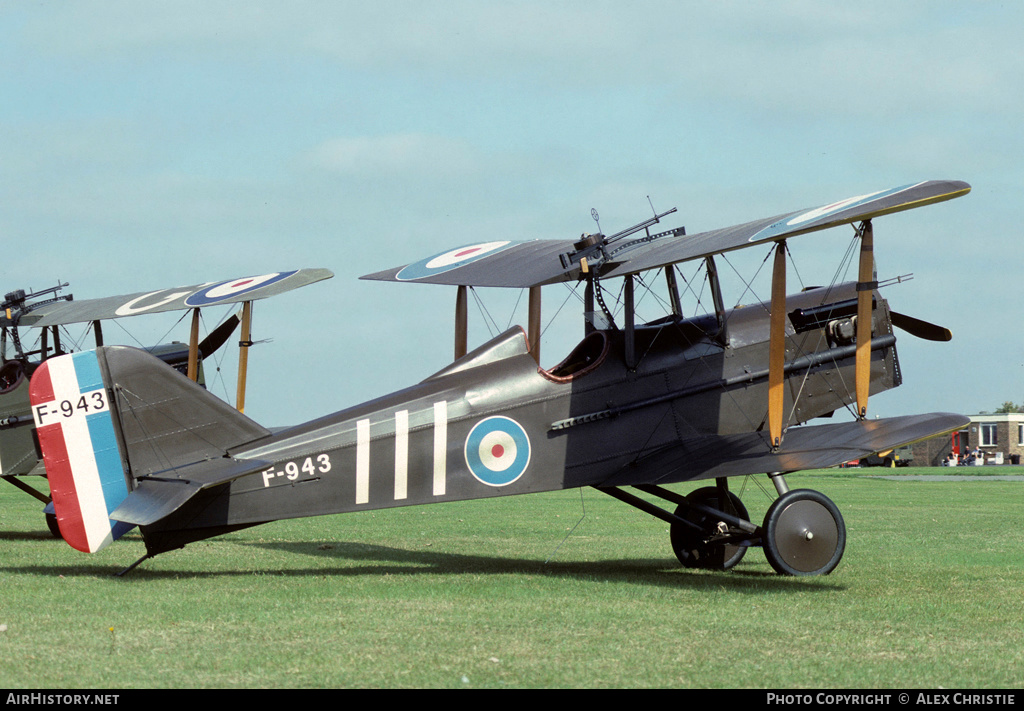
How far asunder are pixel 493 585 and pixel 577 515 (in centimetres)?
930

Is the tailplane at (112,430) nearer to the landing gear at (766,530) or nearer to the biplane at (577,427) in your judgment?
the biplane at (577,427)

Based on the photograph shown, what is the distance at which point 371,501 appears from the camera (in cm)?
914

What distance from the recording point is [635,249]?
34.6 ft

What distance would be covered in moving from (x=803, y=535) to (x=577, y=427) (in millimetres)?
2150

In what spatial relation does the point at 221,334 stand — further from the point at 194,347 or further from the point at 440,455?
the point at 440,455

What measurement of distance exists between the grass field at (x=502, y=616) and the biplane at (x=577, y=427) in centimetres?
60

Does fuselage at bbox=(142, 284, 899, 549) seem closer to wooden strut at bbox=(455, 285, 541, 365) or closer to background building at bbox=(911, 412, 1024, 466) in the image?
wooden strut at bbox=(455, 285, 541, 365)

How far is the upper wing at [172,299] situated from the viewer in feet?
45.0

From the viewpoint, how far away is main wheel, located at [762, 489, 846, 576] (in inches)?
353

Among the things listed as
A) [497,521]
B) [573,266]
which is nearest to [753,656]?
[573,266]

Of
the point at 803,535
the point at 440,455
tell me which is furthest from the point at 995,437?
the point at 440,455

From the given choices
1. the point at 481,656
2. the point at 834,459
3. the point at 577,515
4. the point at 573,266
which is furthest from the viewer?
the point at 577,515

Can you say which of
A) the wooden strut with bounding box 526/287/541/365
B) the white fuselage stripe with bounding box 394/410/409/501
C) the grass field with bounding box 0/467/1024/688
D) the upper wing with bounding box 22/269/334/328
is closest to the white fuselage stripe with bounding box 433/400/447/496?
the white fuselage stripe with bounding box 394/410/409/501
